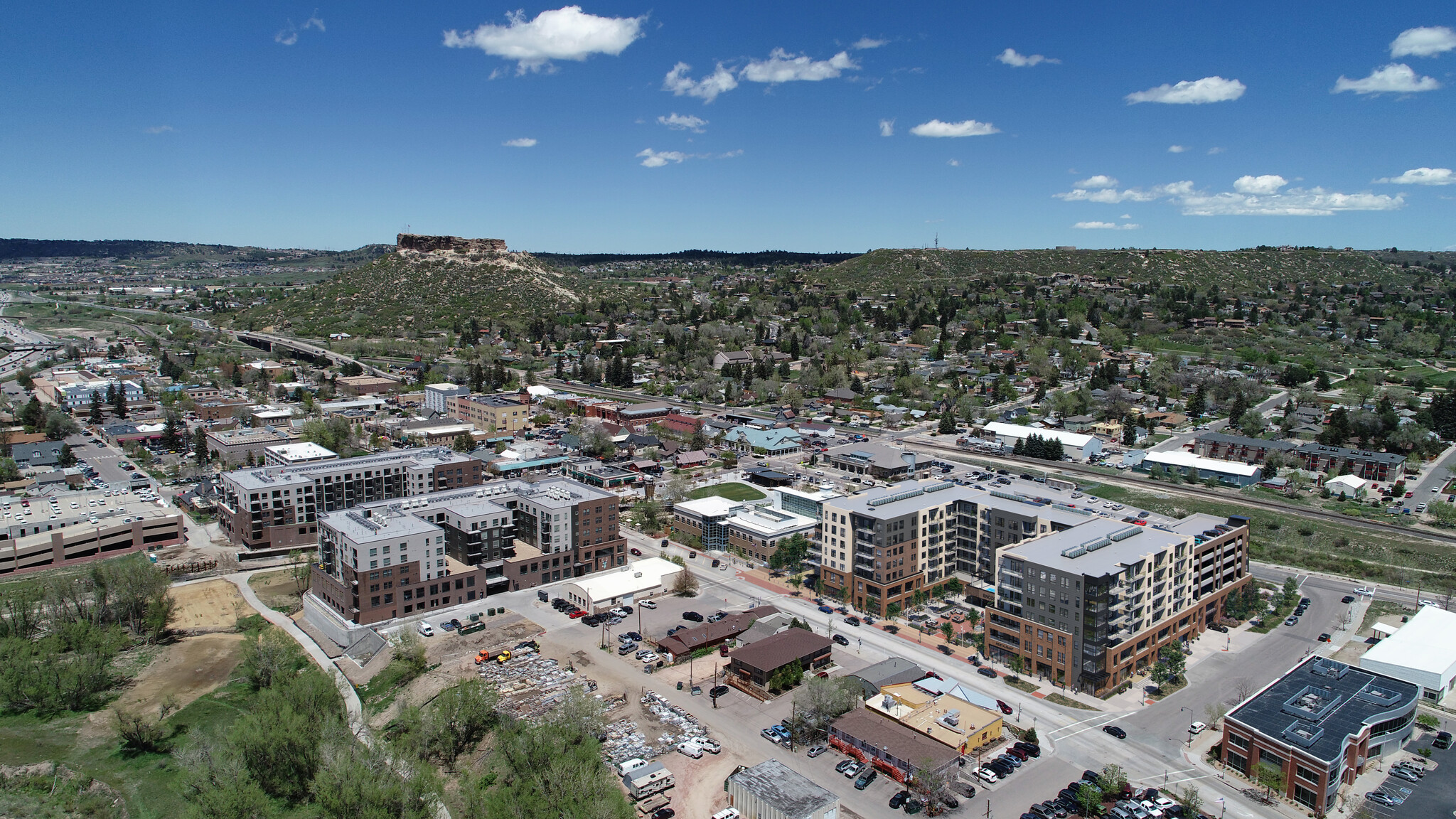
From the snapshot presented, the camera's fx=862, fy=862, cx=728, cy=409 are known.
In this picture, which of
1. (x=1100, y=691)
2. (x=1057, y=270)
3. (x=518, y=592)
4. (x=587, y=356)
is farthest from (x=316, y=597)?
(x=1057, y=270)

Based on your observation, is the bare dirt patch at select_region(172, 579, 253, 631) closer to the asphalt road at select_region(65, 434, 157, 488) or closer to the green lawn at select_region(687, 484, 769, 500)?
the asphalt road at select_region(65, 434, 157, 488)

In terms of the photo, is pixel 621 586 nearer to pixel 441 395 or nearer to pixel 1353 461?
pixel 441 395

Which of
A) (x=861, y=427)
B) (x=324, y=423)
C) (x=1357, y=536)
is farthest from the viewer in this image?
(x=861, y=427)

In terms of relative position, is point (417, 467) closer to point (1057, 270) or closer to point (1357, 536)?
point (1357, 536)

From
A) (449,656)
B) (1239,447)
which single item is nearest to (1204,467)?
(1239,447)

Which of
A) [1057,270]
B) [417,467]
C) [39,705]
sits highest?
[1057,270]
